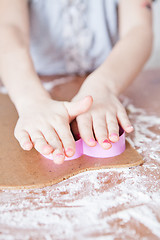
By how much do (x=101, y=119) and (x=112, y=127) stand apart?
1.3 inches

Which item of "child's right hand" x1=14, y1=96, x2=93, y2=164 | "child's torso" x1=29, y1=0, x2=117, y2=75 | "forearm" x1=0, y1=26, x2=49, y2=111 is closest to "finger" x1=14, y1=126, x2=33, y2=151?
"child's right hand" x1=14, y1=96, x2=93, y2=164

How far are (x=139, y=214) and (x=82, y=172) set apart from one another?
0.13 metres

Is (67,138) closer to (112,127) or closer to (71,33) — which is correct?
(112,127)

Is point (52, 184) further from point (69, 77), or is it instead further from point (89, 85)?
point (69, 77)

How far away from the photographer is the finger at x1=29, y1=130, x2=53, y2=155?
521mm

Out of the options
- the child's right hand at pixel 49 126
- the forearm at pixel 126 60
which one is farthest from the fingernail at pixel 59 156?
the forearm at pixel 126 60

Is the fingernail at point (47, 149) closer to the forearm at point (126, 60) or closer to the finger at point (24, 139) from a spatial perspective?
the finger at point (24, 139)

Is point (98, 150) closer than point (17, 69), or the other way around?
point (98, 150)

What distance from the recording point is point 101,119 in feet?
2.00

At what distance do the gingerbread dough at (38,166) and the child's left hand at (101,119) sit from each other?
3cm

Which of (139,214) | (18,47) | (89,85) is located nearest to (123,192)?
(139,214)

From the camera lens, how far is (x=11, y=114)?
2.43 feet

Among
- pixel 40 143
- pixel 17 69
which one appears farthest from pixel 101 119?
pixel 17 69

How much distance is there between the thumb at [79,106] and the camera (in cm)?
59
